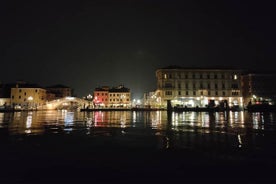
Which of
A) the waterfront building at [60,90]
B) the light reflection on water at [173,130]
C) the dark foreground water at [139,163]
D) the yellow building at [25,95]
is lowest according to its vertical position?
the dark foreground water at [139,163]

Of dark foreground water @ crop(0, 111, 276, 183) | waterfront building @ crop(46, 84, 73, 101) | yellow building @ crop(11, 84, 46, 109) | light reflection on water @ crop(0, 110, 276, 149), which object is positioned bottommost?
dark foreground water @ crop(0, 111, 276, 183)

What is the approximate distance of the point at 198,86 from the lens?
97625 mm

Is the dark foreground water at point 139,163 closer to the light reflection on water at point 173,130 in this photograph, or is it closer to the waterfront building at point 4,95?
the light reflection on water at point 173,130

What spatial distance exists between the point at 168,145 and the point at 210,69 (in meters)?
93.0

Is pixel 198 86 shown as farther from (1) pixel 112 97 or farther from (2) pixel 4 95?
(2) pixel 4 95

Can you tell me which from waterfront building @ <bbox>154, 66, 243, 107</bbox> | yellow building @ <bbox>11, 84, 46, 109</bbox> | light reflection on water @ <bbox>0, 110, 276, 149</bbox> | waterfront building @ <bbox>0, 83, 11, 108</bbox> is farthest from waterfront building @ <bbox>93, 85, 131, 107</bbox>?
light reflection on water @ <bbox>0, 110, 276, 149</bbox>

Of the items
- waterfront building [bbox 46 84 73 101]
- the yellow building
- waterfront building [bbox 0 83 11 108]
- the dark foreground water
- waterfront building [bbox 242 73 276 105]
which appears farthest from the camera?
waterfront building [bbox 46 84 73 101]

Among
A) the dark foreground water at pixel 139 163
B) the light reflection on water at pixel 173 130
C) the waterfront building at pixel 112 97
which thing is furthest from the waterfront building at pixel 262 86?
the dark foreground water at pixel 139 163

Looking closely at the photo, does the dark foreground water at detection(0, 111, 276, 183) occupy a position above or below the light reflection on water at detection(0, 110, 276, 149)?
below

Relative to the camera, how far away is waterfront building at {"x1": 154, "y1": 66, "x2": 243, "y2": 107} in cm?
9556

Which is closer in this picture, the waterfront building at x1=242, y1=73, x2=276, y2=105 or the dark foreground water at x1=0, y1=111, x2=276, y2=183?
the dark foreground water at x1=0, y1=111, x2=276, y2=183

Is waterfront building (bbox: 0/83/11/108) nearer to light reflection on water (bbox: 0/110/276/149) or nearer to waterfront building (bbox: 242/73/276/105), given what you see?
light reflection on water (bbox: 0/110/276/149)

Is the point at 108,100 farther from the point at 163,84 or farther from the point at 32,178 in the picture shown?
the point at 32,178

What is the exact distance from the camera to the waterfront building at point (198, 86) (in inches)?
3762
